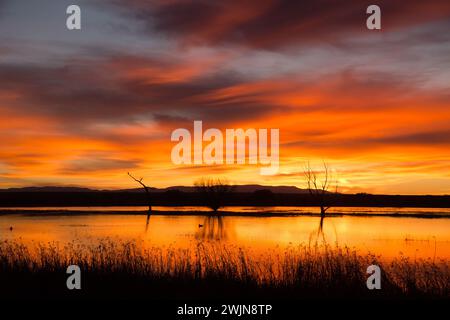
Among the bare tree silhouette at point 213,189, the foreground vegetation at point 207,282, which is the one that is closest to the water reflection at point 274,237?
the foreground vegetation at point 207,282

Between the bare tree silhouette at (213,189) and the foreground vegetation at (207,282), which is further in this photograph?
the bare tree silhouette at (213,189)

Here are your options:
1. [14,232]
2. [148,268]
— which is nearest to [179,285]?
[148,268]

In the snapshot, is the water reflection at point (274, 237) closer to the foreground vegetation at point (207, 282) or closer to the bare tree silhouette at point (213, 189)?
the foreground vegetation at point (207, 282)

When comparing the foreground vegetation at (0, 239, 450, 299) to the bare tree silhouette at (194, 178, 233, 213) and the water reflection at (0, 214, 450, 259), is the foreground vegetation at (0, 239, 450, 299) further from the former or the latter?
the bare tree silhouette at (194, 178, 233, 213)

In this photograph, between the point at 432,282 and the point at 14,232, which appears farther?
the point at 14,232

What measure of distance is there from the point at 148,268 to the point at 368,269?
335 inches

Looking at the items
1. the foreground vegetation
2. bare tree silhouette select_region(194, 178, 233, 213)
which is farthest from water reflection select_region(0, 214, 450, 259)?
bare tree silhouette select_region(194, 178, 233, 213)

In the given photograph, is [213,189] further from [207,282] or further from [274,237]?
[207,282]

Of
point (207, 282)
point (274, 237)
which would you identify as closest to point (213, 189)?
point (274, 237)

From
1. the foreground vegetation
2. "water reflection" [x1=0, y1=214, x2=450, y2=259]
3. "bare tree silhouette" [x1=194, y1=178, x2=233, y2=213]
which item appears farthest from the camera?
"bare tree silhouette" [x1=194, y1=178, x2=233, y2=213]

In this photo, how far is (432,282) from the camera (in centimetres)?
1942
